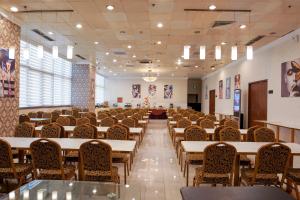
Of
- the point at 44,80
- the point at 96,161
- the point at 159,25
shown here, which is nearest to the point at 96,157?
the point at 96,161

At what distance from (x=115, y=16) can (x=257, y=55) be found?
7.31 metres

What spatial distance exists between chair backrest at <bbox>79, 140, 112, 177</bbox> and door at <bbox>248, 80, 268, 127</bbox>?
30.0 ft

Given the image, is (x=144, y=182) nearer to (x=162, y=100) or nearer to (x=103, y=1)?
(x=103, y=1)

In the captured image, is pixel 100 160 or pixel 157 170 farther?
pixel 157 170

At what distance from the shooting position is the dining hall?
3689 millimetres

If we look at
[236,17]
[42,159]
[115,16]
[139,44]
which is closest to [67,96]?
[139,44]

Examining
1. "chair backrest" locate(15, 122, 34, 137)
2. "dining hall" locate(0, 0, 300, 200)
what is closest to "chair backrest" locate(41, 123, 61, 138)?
"dining hall" locate(0, 0, 300, 200)

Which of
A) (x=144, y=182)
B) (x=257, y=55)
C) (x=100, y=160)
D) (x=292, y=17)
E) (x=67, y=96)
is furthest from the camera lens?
(x=67, y=96)

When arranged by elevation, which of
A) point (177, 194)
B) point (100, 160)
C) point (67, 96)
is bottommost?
point (177, 194)

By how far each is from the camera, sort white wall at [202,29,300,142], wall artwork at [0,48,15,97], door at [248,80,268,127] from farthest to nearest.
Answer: door at [248,80,268,127] → white wall at [202,29,300,142] → wall artwork at [0,48,15,97]

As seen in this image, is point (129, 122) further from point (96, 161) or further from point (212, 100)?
point (212, 100)

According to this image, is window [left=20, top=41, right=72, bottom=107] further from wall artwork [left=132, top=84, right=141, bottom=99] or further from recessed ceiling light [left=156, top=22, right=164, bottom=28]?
wall artwork [left=132, top=84, right=141, bottom=99]

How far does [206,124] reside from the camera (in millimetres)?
7977

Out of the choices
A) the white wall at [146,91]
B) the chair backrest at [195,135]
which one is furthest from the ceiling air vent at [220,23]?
the white wall at [146,91]
